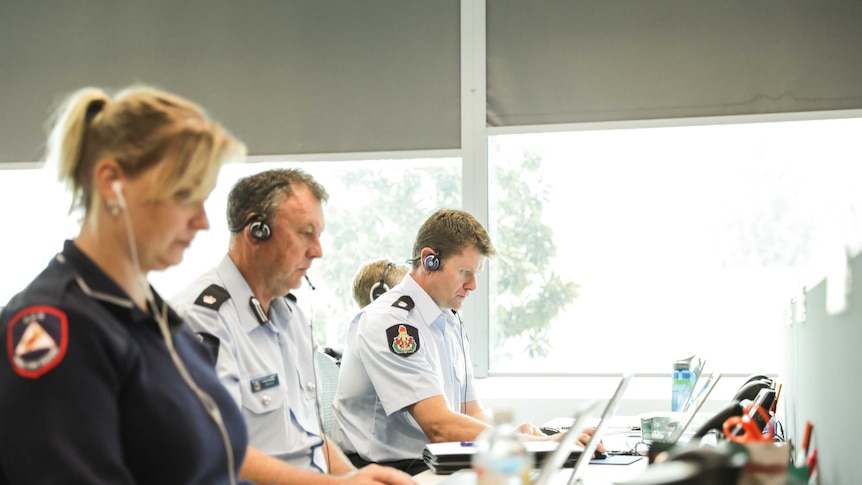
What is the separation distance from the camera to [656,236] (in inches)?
166

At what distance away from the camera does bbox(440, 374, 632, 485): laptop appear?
1.16 meters

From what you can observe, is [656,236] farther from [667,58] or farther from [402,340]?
[402,340]

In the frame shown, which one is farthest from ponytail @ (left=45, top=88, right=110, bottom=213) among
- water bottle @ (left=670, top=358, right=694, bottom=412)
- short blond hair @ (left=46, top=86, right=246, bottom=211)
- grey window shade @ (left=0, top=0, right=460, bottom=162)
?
grey window shade @ (left=0, top=0, right=460, bottom=162)

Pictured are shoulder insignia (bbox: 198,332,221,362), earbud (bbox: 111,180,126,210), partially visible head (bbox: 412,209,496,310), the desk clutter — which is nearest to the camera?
the desk clutter

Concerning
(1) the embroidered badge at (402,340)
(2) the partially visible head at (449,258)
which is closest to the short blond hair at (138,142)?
(1) the embroidered badge at (402,340)

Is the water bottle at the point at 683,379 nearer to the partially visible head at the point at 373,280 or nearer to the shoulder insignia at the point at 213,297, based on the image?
the partially visible head at the point at 373,280

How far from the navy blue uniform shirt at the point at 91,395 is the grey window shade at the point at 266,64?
10.5ft

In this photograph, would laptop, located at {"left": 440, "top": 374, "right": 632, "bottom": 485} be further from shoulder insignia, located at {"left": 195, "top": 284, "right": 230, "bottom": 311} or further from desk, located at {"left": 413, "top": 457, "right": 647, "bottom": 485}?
shoulder insignia, located at {"left": 195, "top": 284, "right": 230, "bottom": 311}

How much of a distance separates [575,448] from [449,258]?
826 millimetres

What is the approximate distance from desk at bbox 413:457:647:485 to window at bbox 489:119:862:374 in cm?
191

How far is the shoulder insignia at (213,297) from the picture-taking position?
1995 mm

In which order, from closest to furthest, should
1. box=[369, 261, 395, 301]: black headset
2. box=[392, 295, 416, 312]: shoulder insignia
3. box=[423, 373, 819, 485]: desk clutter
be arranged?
box=[423, 373, 819, 485]: desk clutter < box=[392, 295, 416, 312]: shoulder insignia < box=[369, 261, 395, 301]: black headset

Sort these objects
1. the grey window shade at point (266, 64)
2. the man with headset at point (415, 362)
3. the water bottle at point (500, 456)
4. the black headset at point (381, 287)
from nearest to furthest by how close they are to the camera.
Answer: the water bottle at point (500, 456)
the man with headset at point (415, 362)
the black headset at point (381, 287)
the grey window shade at point (266, 64)

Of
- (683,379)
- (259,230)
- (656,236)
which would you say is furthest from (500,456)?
(656,236)
